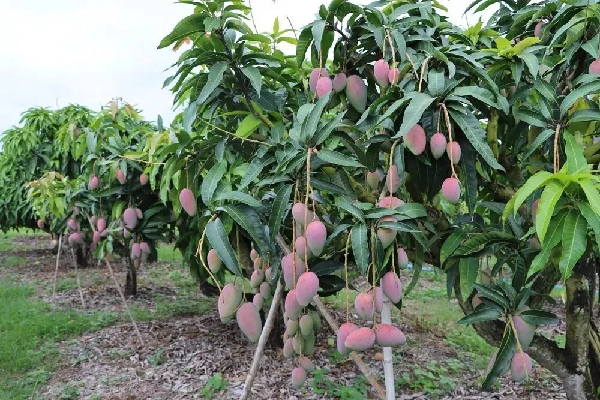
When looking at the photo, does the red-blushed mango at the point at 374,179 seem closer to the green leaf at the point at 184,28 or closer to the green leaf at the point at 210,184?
the green leaf at the point at 210,184

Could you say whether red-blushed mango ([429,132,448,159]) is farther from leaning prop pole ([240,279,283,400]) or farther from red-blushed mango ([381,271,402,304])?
leaning prop pole ([240,279,283,400])

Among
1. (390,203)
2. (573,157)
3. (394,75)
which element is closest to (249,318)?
(390,203)

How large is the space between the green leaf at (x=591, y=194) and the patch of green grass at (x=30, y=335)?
2.73 metres

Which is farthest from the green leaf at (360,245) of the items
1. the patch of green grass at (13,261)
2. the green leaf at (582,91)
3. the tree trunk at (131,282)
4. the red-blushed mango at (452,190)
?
the patch of green grass at (13,261)

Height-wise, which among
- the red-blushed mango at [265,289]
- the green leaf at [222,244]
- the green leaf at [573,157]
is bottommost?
the red-blushed mango at [265,289]

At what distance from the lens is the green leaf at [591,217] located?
775mm

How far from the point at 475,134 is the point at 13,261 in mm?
7480

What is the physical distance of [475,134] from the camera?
94 cm

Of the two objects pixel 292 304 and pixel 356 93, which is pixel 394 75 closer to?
pixel 356 93

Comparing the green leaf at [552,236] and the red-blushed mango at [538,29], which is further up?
the red-blushed mango at [538,29]

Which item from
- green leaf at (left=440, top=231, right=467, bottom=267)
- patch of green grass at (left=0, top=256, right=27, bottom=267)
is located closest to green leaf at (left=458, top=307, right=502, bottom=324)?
green leaf at (left=440, top=231, right=467, bottom=267)

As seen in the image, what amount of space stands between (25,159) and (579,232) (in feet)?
21.3

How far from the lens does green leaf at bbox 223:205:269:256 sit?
962mm

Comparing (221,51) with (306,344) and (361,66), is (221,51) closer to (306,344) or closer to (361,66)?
(361,66)
